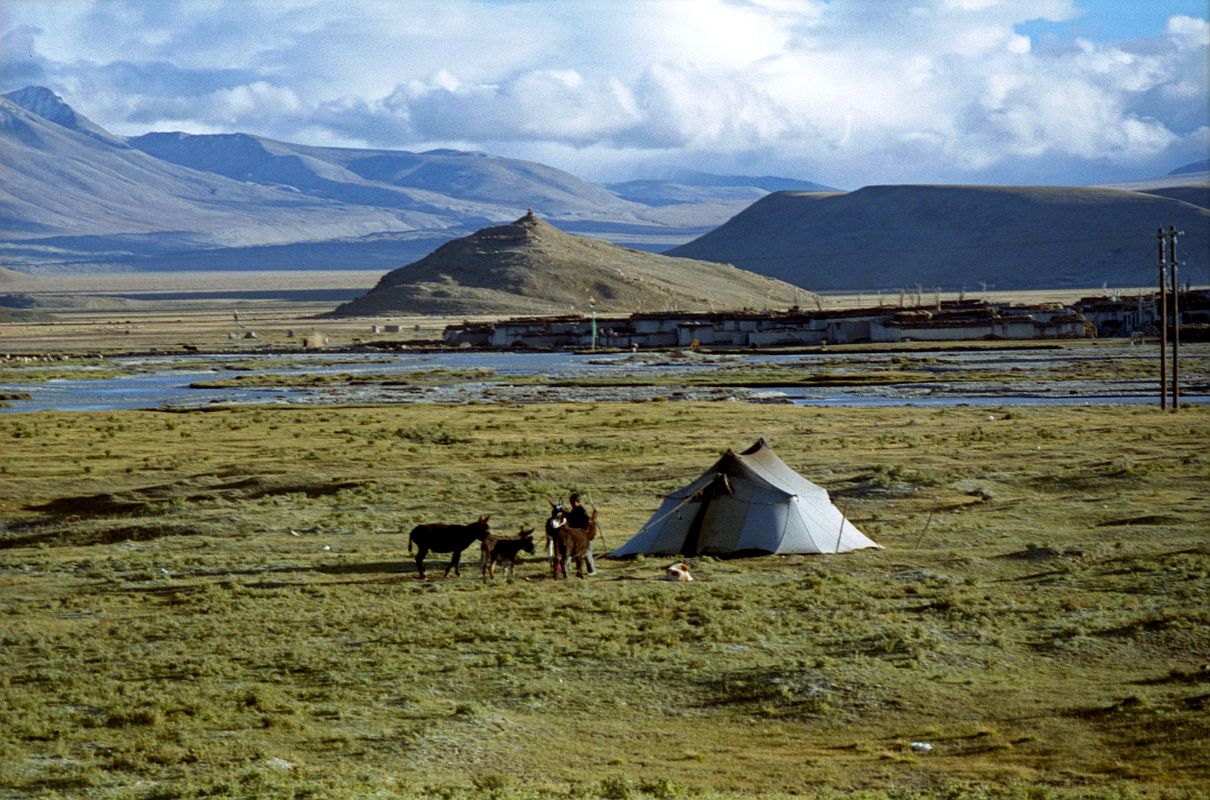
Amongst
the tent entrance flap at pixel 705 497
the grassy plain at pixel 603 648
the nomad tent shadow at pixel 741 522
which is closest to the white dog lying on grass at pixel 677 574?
the grassy plain at pixel 603 648

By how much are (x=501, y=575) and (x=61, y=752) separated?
9.70m

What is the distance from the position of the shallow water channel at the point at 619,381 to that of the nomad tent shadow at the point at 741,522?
3586 cm

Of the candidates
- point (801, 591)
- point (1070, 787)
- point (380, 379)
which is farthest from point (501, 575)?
point (380, 379)

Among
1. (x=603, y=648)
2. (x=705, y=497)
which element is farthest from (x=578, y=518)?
(x=603, y=648)

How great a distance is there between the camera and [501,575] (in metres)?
23.5

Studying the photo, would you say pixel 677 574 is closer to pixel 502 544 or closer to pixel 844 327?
pixel 502 544

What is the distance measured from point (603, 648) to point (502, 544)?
186 inches

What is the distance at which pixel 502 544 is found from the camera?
896 inches

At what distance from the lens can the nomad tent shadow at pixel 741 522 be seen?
991 inches

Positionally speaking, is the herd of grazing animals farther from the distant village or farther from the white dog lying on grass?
the distant village

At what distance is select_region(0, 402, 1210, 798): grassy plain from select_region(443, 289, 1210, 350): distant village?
85330mm

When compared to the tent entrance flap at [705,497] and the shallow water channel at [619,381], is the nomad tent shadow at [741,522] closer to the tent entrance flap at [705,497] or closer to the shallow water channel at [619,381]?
the tent entrance flap at [705,497]

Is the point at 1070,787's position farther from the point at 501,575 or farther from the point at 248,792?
the point at 501,575

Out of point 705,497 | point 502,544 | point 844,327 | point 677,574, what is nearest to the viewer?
point 502,544
